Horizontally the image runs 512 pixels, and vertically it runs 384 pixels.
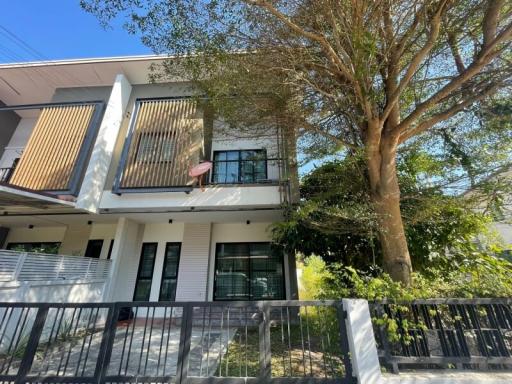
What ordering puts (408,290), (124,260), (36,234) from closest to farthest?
(408,290), (124,260), (36,234)

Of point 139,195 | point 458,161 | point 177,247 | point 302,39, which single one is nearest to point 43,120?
point 139,195

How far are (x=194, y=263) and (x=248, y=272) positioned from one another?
1.77 meters

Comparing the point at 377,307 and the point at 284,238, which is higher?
the point at 284,238

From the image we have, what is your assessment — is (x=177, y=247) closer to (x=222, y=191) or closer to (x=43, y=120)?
(x=222, y=191)

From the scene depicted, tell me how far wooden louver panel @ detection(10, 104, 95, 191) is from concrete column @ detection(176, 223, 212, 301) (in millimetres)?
3701

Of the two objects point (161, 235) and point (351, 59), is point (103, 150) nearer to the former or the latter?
point (161, 235)

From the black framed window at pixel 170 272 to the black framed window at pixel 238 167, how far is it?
274 cm

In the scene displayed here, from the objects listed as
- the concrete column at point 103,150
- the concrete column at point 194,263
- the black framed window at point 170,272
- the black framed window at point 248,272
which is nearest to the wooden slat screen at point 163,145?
the concrete column at point 103,150

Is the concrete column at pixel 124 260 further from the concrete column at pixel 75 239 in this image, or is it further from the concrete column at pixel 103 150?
the concrete column at pixel 75 239

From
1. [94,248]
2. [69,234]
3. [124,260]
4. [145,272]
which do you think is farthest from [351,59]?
[69,234]

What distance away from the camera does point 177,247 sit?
8141 millimetres

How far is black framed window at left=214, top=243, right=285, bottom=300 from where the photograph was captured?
24.5 feet

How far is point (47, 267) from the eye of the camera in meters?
5.39

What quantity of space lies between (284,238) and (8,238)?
10.4m
